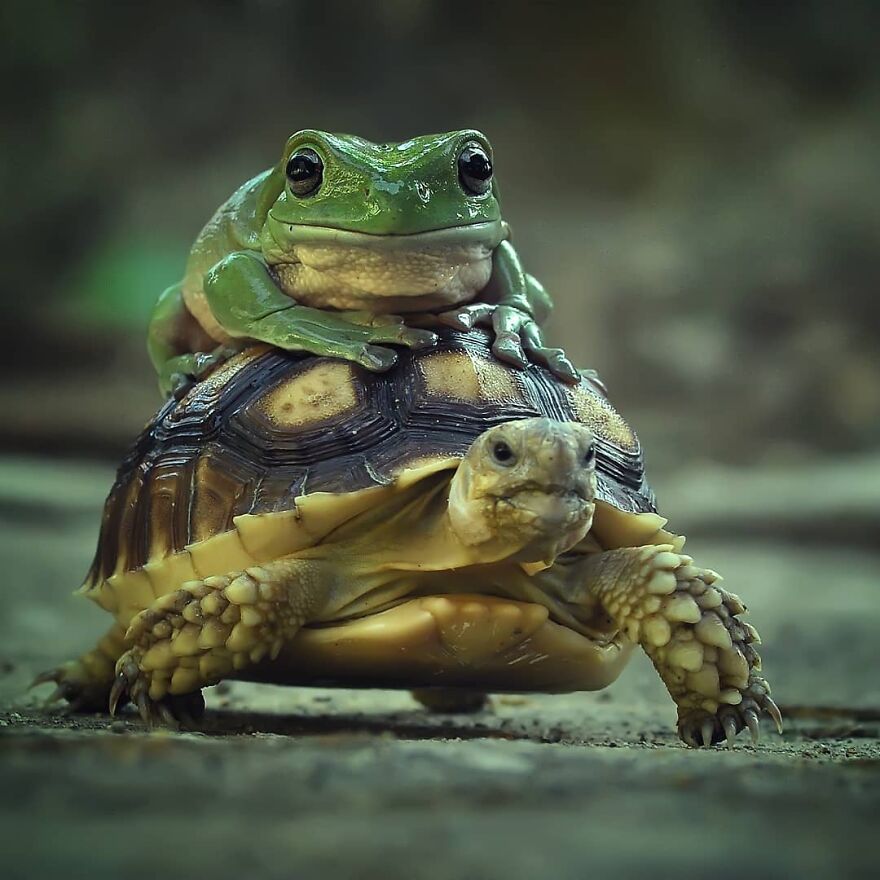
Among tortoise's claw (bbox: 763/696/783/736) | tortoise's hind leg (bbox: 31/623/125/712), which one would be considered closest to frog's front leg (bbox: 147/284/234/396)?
tortoise's hind leg (bbox: 31/623/125/712)

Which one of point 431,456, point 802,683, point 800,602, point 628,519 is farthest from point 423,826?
point 800,602

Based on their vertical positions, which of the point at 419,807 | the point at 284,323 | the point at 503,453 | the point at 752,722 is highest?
the point at 284,323

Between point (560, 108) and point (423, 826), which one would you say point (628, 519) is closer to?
point (423, 826)

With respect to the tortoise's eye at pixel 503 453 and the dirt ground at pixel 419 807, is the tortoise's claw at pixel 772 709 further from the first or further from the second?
the tortoise's eye at pixel 503 453

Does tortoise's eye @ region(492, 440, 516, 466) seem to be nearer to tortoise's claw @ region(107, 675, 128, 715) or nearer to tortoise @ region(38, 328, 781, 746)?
tortoise @ region(38, 328, 781, 746)

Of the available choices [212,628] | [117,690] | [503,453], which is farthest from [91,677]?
[503,453]

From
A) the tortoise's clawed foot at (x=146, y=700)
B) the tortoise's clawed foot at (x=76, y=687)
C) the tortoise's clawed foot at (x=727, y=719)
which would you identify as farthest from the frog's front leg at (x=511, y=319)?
the tortoise's clawed foot at (x=76, y=687)

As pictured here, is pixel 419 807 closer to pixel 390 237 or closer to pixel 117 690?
pixel 117 690
